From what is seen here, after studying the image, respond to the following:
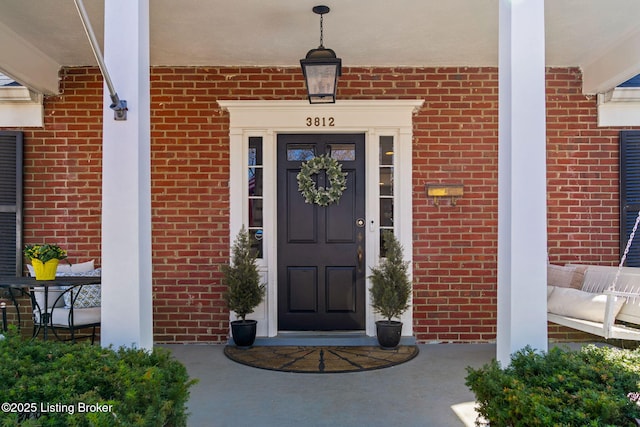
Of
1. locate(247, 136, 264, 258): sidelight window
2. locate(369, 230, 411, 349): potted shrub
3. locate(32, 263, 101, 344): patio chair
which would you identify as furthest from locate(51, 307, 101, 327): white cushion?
locate(369, 230, 411, 349): potted shrub

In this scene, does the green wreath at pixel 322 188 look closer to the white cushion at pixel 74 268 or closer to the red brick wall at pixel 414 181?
the red brick wall at pixel 414 181

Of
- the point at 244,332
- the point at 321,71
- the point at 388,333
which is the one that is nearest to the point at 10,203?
the point at 244,332

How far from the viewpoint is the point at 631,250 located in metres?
5.45

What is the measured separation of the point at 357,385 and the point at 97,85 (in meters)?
4.05

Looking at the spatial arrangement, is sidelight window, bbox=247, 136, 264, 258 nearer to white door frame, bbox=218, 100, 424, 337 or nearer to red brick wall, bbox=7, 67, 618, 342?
white door frame, bbox=218, 100, 424, 337

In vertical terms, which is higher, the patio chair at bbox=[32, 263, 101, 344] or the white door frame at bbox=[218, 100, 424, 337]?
the white door frame at bbox=[218, 100, 424, 337]

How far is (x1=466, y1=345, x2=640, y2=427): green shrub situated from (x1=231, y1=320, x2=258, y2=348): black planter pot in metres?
2.91

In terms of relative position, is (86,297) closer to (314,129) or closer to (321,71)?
(314,129)

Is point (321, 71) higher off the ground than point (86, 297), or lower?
higher

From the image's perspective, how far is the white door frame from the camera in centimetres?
543

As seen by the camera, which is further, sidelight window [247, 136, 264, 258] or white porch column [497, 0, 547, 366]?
sidelight window [247, 136, 264, 258]

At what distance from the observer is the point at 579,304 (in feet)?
14.1

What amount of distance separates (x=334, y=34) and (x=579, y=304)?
3126 mm

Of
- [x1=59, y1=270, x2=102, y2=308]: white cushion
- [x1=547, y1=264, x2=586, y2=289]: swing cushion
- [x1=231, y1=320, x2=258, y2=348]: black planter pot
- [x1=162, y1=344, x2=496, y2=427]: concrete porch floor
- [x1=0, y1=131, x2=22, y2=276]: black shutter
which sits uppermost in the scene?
[x1=0, y1=131, x2=22, y2=276]: black shutter
